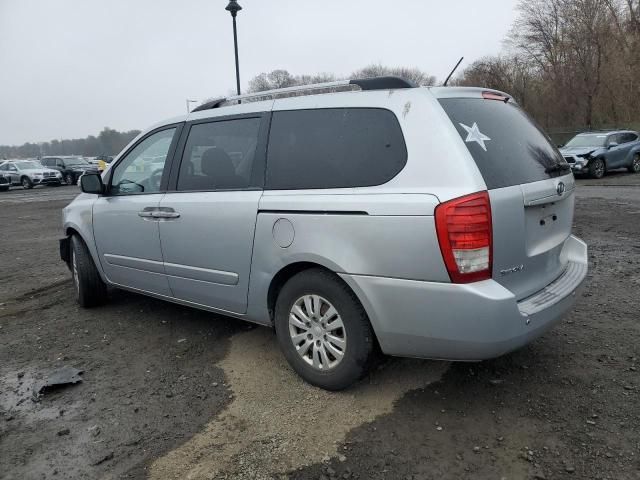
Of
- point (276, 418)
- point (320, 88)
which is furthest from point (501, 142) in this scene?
point (276, 418)

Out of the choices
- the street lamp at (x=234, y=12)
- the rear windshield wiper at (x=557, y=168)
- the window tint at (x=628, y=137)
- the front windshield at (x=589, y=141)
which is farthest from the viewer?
the window tint at (x=628, y=137)

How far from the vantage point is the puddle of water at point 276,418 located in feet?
8.63

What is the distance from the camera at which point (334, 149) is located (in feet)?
10.2

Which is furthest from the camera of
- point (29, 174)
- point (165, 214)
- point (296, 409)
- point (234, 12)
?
point (29, 174)

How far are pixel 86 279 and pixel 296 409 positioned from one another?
3.00 meters

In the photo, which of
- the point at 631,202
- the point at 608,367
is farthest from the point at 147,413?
the point at 631,202

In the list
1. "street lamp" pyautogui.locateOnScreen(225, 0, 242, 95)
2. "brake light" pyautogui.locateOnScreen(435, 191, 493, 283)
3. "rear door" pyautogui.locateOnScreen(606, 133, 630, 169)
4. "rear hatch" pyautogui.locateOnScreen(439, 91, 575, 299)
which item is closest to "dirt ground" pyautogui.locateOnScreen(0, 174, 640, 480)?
"rear hatch" pyautogui.locateOnScreen(439, 91, 575, 299)

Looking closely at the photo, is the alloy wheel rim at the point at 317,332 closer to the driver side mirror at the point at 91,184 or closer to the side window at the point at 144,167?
the side window at the point at 144,167

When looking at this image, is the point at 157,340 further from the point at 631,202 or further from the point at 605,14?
the point at 605,14

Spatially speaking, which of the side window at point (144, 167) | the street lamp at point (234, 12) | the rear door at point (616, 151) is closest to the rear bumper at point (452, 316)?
the side window at point (144, 167)

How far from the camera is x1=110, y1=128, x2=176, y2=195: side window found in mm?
4270

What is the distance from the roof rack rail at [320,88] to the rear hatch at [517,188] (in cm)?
34

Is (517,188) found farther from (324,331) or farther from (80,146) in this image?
(80,146)

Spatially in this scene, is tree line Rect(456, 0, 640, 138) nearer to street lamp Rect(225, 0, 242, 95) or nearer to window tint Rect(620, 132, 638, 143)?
window tint Rect(620, 132, 638, 143)
